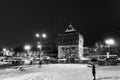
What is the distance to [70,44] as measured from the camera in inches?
3524

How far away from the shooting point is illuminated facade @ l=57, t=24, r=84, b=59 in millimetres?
85887

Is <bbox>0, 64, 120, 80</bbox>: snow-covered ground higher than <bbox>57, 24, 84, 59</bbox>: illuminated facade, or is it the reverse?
<bbox>57, 24, 84, 59</bbox>: illuminated facade

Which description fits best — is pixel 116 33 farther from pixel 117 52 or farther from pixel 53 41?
pixel 53 41

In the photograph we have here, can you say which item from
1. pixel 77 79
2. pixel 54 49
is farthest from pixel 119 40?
pixel 77 79

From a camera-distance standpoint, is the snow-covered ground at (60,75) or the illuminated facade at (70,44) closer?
the snow-covered ground at (60,75)

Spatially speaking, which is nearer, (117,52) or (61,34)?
(117,52)

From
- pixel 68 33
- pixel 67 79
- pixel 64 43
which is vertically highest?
pixel 68 33

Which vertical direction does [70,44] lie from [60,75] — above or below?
above

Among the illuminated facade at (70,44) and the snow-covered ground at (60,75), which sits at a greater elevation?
the illuminated facade at (70,44)

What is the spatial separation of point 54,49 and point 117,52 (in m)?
45.7

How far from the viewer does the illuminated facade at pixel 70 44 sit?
8589 centimetres

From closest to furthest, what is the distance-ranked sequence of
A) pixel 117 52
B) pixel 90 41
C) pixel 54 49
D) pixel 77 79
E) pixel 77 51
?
pixel 77 79 → pixel 117 52 → pixel 77 51 → pixel 54 49 → pixel 90 41

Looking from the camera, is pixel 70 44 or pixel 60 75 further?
pixel 70 44

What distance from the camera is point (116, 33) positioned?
8750 cm
